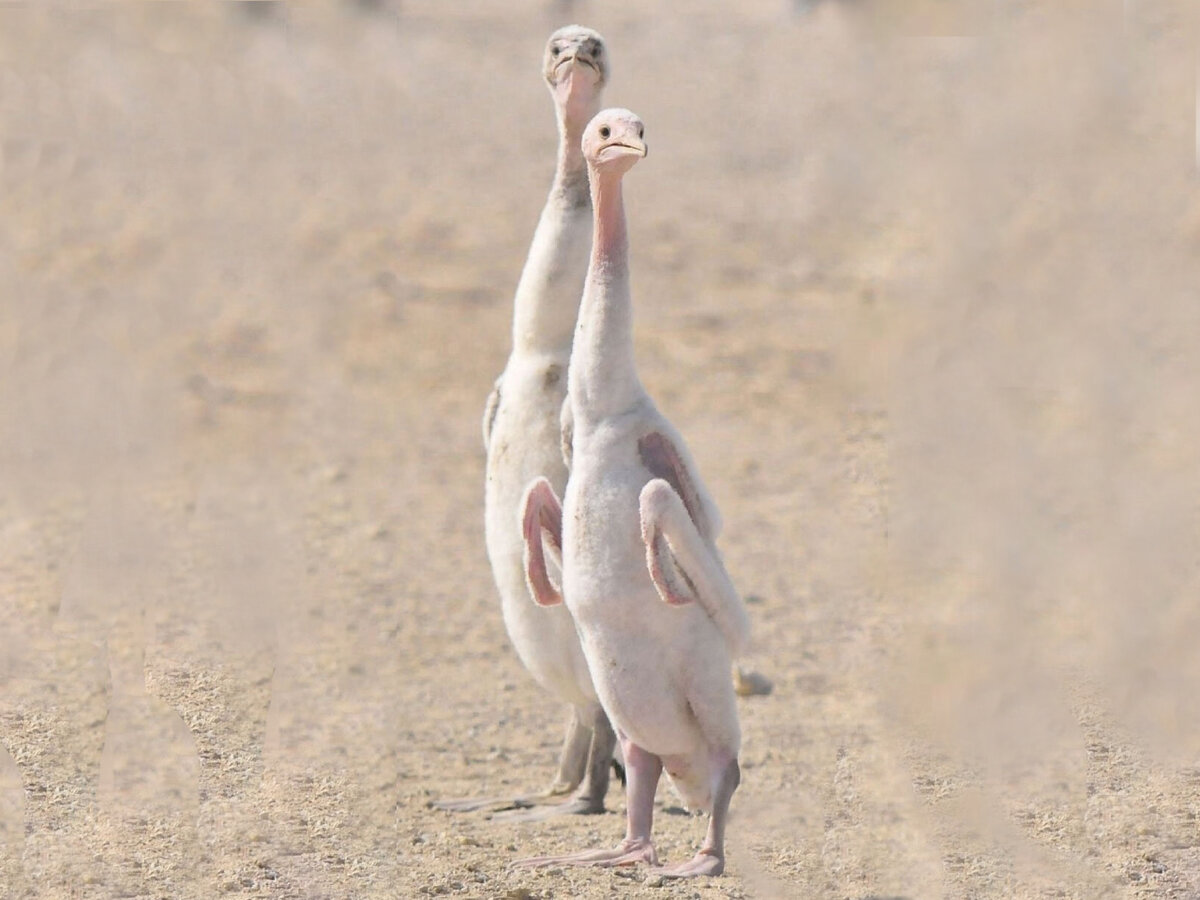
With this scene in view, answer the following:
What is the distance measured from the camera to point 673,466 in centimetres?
647

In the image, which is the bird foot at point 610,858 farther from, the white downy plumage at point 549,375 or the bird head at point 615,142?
the bird head at point 615,142

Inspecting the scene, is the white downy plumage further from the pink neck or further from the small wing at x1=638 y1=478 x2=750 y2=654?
the small wing at x1=638 y1=478 x2=750 y2=654

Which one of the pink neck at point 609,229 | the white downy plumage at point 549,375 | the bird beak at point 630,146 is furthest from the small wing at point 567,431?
the bird beak at point 630,146

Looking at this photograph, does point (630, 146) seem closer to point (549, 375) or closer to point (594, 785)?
point (549, 375)

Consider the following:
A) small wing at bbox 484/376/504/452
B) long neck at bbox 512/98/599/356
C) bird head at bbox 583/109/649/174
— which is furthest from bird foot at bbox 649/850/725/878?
bird head at bbox 583/109/649/174

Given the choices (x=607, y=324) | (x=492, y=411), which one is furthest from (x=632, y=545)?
(x=492, y=411)

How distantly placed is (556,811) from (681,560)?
191 cm

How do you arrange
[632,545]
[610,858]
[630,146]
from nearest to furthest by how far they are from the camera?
[630,146]
[632,545]
[610,858]

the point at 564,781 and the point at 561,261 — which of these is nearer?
the point at 561,261

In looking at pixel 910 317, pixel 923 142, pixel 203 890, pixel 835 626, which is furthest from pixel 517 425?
pixel 923 142

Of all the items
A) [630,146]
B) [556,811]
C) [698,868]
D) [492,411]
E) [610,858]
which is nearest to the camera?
[630,146]

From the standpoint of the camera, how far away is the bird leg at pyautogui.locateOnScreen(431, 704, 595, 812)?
26.1 feet

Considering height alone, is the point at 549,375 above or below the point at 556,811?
above

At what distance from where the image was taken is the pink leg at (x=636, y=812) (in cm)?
677
